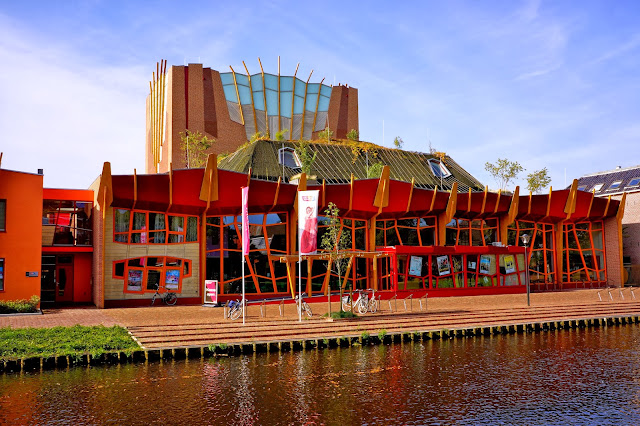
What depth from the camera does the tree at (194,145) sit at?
2163 inches

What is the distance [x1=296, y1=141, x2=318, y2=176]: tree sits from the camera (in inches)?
1721

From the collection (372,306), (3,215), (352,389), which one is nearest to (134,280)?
(3,215)

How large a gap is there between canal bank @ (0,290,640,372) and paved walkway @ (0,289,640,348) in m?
0.03

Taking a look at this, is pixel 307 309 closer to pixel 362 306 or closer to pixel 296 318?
pixel 296 318

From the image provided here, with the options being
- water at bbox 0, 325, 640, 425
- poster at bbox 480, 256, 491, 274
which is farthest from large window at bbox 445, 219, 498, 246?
water at bbox 0, 325, 640, 425

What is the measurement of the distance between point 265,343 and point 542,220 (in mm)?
29601

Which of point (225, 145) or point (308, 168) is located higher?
point (225, 145)

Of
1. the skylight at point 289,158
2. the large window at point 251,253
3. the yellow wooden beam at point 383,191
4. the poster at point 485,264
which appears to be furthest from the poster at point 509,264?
the skylight at point 289,158

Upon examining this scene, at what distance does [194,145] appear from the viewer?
186ft

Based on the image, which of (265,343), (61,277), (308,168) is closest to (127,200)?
(61,277)

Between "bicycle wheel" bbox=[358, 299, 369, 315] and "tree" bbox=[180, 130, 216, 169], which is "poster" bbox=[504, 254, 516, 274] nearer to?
"bicycle wheel" bbox=[358, 299, 369, 315]

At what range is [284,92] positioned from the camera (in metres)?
64.2

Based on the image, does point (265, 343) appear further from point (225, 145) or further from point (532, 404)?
point (225, 145)

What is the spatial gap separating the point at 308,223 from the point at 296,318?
13.0ft
